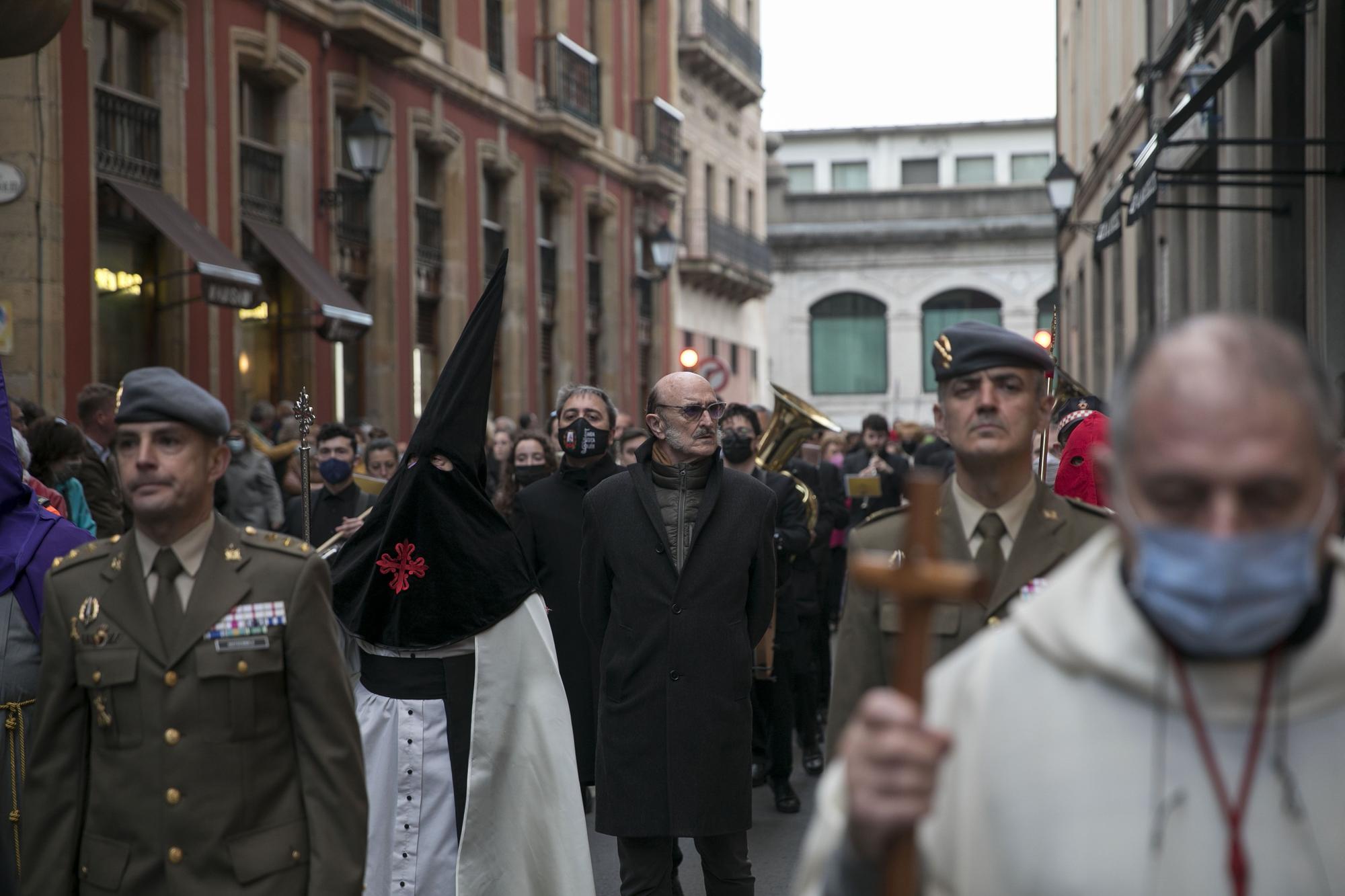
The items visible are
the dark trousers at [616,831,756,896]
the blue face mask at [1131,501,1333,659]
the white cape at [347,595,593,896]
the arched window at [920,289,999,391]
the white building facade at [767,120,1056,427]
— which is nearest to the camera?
the blue face mask at [1131,501,1333,659]

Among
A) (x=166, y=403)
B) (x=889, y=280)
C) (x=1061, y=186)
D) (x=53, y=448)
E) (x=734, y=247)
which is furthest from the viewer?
(x=889, y=280)

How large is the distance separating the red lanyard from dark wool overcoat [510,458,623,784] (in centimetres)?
615

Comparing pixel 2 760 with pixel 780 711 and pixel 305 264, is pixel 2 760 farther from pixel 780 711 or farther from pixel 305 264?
pixel 305 264

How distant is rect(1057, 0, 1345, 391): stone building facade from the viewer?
12.9m

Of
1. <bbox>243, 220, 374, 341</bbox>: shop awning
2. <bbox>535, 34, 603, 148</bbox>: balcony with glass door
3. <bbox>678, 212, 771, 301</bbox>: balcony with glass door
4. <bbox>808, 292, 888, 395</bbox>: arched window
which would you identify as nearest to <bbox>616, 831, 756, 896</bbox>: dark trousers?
<bbox>243, 220, 374, 341</bbox>: shop awning

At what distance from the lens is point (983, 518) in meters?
3.78

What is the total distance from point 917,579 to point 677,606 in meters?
4.51

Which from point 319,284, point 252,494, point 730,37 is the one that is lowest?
point 252,494

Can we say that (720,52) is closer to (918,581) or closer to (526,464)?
(526,464)

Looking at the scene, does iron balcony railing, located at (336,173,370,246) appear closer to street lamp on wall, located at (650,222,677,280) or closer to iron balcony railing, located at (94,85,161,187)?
iron balcony railing, located at (94,85,161,187)

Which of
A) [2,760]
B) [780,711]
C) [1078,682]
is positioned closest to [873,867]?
[1078,682]

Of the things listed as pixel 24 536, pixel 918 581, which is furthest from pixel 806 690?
pixel 918 581

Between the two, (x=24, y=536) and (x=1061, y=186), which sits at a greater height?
(x=1061, y=186)

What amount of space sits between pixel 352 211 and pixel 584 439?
14680 mm
